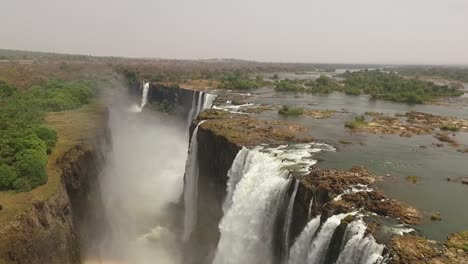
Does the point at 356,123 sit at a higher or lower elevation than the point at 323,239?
higher

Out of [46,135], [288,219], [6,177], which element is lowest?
[288,219]

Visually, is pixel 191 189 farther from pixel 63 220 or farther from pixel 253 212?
pixel 63 220

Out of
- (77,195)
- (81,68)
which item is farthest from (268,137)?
(81,68)

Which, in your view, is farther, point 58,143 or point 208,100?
point 208,100

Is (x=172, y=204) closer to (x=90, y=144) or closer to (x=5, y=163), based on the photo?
(x=90, y=144)

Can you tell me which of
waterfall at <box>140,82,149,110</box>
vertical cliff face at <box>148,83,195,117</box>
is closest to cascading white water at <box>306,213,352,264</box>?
vertical cliff face at <box>148,83,195,117</box>

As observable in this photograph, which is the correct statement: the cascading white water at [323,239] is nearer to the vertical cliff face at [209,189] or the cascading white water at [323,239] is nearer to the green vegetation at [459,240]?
the green vegetation at [459,240]

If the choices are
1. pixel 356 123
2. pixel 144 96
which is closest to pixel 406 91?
pixel 356 123
